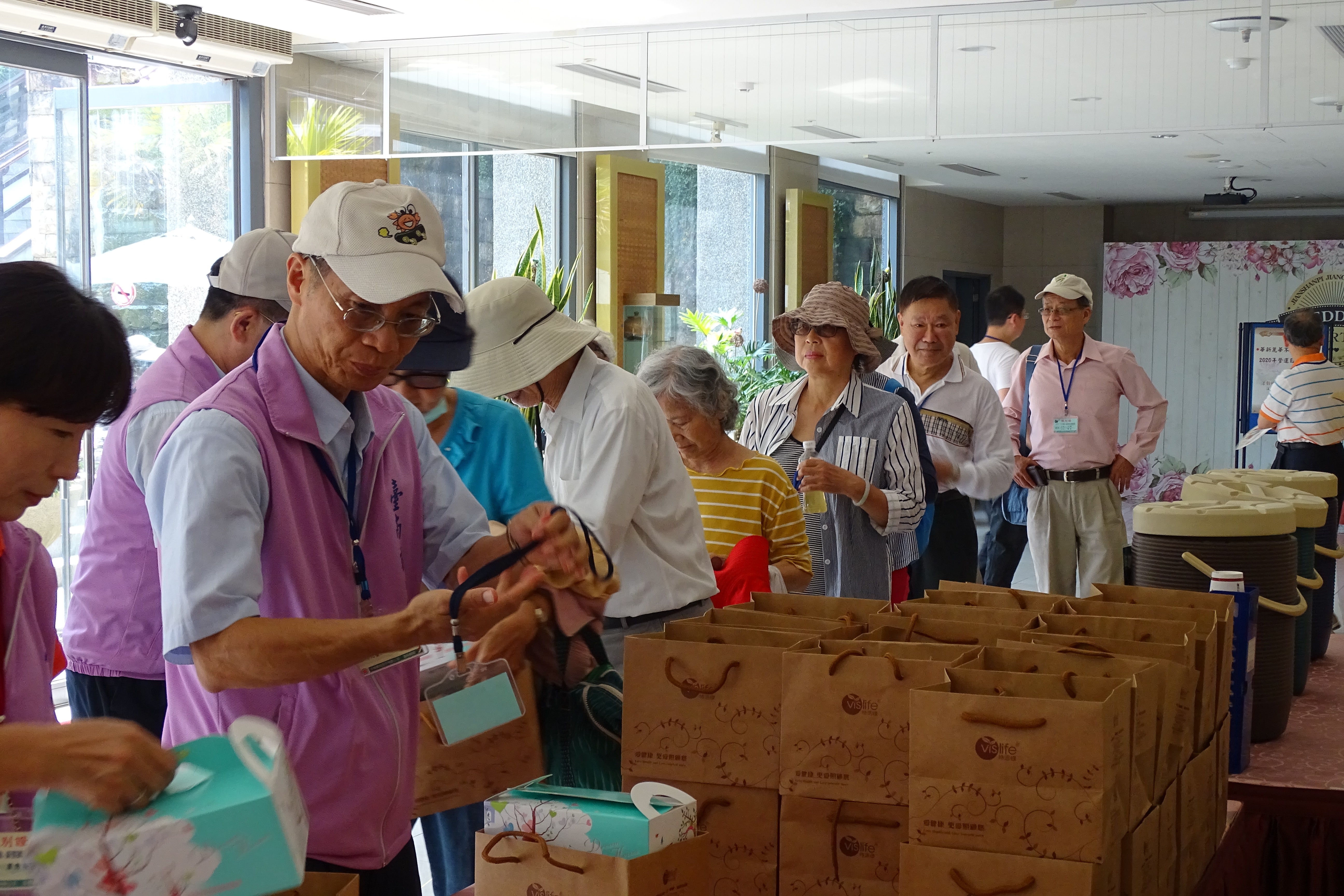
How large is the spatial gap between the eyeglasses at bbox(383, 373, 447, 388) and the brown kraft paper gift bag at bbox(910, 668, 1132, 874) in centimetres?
131

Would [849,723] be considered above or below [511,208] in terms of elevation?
below

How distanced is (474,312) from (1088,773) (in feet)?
5.01

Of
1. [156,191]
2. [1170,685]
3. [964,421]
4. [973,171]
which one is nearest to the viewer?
[1170,685]

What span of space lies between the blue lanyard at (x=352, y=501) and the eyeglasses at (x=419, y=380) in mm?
844

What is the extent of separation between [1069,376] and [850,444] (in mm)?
2411

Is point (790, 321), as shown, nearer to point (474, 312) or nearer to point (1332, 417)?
point (474, 312)

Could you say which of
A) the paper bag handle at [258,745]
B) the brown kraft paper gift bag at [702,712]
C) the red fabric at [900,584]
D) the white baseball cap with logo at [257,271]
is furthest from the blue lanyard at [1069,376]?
the paper bag handle at [258,745]

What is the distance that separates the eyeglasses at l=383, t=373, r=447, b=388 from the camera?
253 cm

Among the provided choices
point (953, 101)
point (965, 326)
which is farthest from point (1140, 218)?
point (953, 101)

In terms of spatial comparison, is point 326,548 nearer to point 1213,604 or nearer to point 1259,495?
point 1213,604

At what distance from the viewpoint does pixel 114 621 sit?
2324 mm

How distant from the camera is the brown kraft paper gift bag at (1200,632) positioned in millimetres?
1948

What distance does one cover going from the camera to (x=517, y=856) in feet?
5.03

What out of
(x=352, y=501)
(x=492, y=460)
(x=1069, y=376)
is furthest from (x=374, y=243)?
(x=1069, y=376)
